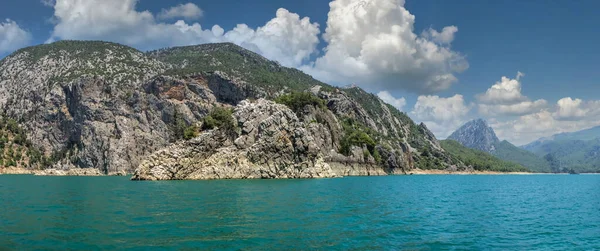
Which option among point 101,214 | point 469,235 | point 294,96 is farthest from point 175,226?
point 294,96

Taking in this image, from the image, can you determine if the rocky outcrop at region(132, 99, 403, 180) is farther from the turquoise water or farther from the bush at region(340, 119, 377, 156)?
the turquoise water

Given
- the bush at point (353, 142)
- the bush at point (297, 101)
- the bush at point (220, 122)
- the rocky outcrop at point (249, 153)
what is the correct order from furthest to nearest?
the bush at point (353, 142)
the bush at point (297, 101)
the bush at point (220, 122)
the rocky outcrop at point (249, 153)

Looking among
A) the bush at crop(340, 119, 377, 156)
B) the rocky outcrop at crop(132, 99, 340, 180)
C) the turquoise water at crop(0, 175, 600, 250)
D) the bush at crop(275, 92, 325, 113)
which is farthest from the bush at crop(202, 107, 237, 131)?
the turquoise water at crop(0, 175, 600, 250)

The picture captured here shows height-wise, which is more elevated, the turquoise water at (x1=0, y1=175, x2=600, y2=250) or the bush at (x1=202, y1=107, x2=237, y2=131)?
the bush at (x1=202, y1=107, x2=237, y2=131)

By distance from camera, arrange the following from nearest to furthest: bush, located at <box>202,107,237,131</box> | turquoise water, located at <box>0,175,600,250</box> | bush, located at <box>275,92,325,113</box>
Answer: turquoise water, located at <box>0,175,600,250</box>
bush, located at <box>202,107,237,131</box>
bush, located at <box>275,92,325,113</box>

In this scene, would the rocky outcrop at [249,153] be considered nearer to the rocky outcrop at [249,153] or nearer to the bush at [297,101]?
the rocky outcrop at [249,153]

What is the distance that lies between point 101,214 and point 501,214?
41.4m

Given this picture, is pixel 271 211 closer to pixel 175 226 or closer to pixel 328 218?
pixel 328 218

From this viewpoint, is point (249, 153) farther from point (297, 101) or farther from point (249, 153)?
point (297, 101)

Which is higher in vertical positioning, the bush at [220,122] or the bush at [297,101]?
the bush at [297,101]

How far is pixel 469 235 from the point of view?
3098cm

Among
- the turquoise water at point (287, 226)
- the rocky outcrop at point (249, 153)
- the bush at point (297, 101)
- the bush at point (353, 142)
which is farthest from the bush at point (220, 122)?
the turquoise water at point (287, 226)

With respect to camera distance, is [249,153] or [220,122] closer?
[249,153]

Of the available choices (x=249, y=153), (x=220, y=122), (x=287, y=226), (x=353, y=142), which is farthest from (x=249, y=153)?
(x=287, y=226)
